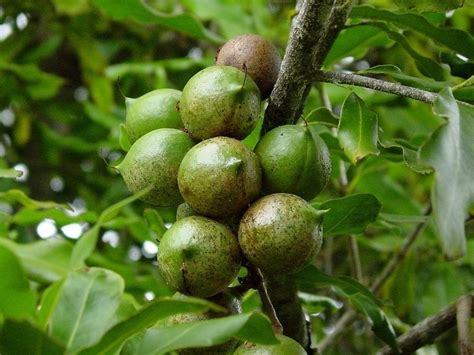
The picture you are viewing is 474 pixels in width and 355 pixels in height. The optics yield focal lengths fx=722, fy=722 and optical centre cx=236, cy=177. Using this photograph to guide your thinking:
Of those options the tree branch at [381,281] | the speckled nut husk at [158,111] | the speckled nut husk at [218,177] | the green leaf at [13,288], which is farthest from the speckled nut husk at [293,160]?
the tree branch at [381,281]

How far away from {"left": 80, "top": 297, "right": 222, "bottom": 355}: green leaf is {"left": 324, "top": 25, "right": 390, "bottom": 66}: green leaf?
89cm

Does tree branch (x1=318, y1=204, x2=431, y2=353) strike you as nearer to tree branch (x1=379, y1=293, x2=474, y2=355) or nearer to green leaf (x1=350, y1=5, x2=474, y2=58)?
tree branch (x1=379, y1=293, x2=474, y2=355)

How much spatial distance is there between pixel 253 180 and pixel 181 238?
140 millimetres

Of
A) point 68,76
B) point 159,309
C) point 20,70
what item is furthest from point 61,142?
point 159,309

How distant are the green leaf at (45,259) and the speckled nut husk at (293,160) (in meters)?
0.33

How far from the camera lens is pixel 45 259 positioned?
1.09 meters

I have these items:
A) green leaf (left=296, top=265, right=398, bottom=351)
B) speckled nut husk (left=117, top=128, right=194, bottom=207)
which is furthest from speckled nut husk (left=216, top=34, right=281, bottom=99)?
green leaf (left=296, top=265, right=398, bottom=351)

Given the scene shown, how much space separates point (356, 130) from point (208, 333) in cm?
48

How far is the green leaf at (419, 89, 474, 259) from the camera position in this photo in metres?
0.86

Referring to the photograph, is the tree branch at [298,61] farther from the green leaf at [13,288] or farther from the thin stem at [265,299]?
the green leaf at [13,288]

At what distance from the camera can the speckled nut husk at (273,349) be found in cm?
101

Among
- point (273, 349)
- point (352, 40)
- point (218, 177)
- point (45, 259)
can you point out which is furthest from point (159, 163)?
point (352, 40)

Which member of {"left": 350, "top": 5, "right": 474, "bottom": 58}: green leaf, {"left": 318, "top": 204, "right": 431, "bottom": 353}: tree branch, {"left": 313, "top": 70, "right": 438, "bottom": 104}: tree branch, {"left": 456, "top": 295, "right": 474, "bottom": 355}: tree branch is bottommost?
{"left": 318, "top": 204, "right": 431, "bottom": 353}: tree branch

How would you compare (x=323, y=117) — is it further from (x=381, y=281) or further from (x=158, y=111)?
(x=381, y=281)
